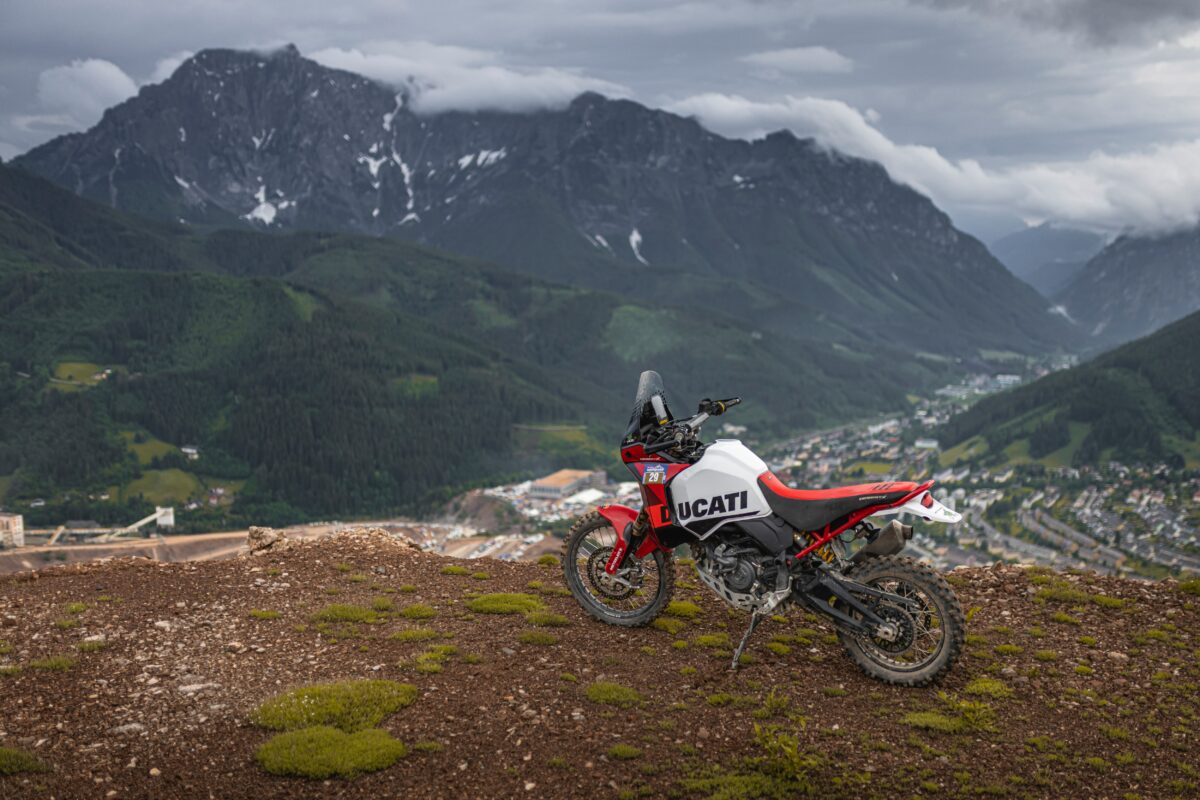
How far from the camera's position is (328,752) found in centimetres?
887

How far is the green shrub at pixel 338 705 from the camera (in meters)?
9.54

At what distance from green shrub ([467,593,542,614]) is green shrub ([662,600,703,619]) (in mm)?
2076

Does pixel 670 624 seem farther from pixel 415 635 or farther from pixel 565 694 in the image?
pixel 415 635

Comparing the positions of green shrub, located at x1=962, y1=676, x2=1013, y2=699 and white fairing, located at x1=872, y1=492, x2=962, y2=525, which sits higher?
white fairing, located at x1=872, y1=492, x2=962, y2=525

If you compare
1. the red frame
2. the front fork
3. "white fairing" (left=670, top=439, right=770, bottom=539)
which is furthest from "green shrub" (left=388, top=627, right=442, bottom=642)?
the red frame

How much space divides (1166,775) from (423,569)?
1175 centimetres

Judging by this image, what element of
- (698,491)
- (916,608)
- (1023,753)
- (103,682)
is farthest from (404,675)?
(1023,753)

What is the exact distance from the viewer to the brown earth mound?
8688mm

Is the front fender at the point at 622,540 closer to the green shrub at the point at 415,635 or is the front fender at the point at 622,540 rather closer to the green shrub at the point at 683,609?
the green shrub at the point at 683,609

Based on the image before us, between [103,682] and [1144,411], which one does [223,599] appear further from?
[1144,411]

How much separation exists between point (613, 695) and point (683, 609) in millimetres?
3490

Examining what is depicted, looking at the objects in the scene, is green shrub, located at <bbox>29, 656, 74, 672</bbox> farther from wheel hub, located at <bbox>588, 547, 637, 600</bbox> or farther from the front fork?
the front fork

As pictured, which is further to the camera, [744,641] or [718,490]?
[718,490]

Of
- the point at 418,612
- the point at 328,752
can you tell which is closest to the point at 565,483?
the point at 418,612
